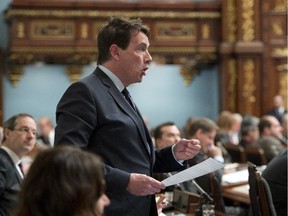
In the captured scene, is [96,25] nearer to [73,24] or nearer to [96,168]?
[73,24]

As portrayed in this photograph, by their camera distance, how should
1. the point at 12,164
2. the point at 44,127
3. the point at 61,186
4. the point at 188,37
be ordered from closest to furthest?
the point at 61,186 < the point at 12,164 < the point at 44,127 < the point at 188,37

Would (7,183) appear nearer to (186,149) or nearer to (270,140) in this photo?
(186,149)

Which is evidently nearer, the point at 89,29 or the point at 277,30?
the point at 89,29

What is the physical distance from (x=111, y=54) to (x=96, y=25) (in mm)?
9420

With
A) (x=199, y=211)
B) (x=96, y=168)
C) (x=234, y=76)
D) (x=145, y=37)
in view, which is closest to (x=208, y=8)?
(x=234, y=76)

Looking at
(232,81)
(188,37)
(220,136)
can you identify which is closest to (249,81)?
(232,81)

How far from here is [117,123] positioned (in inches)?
110

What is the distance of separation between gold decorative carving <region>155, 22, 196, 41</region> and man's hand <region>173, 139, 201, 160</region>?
9425 mm

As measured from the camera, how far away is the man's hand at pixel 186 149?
294cm

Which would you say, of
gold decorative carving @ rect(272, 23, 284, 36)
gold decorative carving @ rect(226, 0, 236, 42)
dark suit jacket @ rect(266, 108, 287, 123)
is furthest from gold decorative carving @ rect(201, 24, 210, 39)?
dark suit jacket @ rect(266, 108, 287, 123)

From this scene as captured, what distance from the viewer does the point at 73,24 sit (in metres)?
12.2

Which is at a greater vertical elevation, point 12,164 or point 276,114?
point 12,164

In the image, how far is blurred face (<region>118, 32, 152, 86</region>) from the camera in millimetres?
2918

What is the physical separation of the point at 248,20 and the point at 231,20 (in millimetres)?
350
